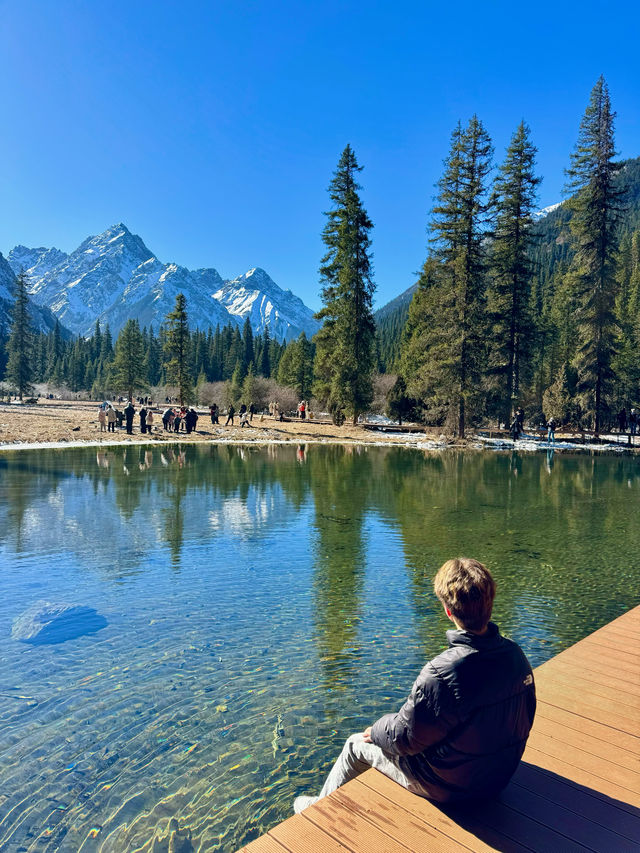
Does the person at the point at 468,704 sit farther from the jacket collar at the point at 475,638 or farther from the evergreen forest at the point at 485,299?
the evergreen forest at the point at 485,299

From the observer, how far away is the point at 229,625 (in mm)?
7184

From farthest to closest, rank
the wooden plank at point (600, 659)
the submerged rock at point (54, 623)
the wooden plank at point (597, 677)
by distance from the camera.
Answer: the submerged rock at point (54, 623) → the wooden plank at point (600, 659) → the wooden plank at point (597, 677)

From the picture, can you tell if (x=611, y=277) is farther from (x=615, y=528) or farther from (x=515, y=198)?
(x=615, y=528)

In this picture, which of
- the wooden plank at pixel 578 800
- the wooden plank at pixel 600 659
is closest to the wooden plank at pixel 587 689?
the wooden plank at pixel 600 659

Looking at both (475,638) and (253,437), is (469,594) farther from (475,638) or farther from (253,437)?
(253,437)

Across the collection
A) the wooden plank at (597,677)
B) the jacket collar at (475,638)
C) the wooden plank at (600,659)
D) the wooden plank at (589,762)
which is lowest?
the wooden plank at (600,659)

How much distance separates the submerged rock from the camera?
679cm

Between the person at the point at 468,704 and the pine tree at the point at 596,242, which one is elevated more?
the pine tree at the point at 596,242

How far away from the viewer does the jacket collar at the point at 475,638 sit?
2.63 m

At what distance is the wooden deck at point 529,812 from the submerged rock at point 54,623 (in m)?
4.97

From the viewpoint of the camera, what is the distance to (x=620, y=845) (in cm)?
272

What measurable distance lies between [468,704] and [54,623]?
6.32 metres

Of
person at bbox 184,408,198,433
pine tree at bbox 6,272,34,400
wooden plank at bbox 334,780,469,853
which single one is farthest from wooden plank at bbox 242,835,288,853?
pine tree at bbox 6,272,34,400

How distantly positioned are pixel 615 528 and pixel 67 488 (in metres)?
15.5
